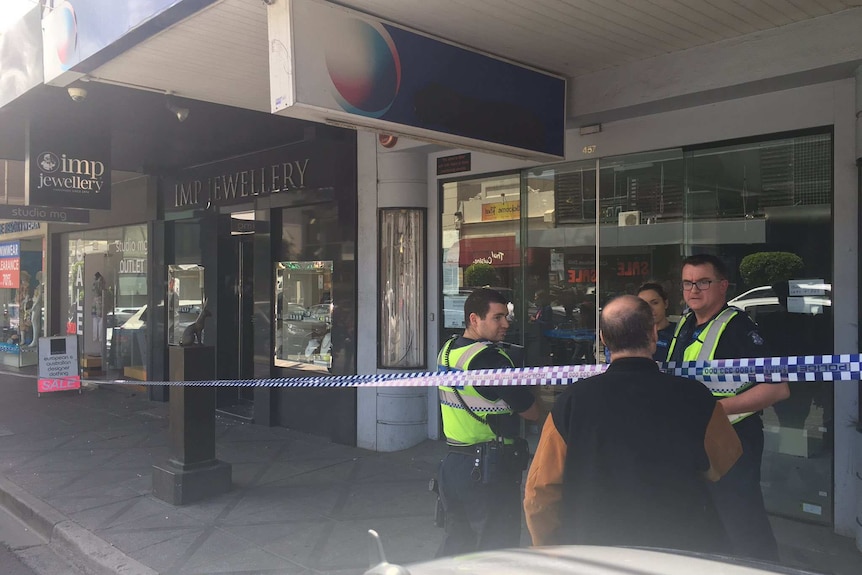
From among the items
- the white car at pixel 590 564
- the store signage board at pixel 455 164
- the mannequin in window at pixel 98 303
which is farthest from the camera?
the mannequin in window at pixel 98 303

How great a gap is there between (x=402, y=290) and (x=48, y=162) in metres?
4.68

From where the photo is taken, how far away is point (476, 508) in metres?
3.38

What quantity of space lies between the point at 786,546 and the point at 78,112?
27.6 feet

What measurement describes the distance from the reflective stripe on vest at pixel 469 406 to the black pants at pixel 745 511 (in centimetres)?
111

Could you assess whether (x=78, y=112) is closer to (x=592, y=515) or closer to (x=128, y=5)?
(x=128, y=5)

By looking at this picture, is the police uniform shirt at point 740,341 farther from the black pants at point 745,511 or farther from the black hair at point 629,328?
the black hair at point 629,328

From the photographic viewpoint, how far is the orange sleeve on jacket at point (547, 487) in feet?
7.77

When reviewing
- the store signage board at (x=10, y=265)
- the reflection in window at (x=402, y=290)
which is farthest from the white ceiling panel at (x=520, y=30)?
the store signage board at (x=10, y=265)

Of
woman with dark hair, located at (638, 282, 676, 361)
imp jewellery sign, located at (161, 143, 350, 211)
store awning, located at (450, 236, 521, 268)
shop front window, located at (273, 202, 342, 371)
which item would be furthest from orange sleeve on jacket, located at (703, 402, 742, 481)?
imp jewellery sign, located at (161, 143, 350, 211)

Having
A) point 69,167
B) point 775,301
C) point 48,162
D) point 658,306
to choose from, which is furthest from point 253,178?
point 775,301

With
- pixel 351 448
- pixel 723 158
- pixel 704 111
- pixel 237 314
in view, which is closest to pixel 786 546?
pixel 723 158

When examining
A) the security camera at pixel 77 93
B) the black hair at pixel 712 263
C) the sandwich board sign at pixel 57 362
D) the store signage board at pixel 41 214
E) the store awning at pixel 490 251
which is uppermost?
the security camera at pixel 77 93

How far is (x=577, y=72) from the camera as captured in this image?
575 cm

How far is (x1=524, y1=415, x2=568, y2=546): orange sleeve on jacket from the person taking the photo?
237cm
